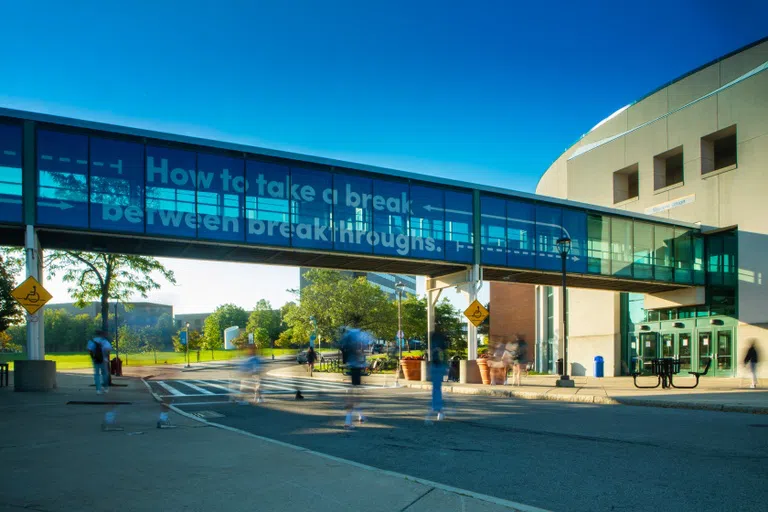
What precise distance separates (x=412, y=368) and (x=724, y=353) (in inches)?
607

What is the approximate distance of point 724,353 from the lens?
29.0 m

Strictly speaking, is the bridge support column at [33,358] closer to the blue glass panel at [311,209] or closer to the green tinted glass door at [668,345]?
the blue glass panel at [311,209]

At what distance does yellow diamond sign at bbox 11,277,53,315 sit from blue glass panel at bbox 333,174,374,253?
1020 centimetres

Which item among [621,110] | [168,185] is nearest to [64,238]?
[168,185]

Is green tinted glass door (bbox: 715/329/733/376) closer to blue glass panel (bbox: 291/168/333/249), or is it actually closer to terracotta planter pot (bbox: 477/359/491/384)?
terracotta planter pot (bbox: 477/359/491/384)

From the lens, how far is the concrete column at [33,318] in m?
18.3

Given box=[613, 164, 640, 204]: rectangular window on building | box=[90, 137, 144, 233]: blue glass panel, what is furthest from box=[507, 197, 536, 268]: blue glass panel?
box=[90, 137, 144, 233]: blue glass panel

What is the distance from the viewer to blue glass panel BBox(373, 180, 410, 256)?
24312 mm

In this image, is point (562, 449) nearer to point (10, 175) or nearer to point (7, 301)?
point (10, 175)

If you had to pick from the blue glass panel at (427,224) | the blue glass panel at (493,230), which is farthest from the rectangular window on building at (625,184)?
the blue glass panel at (427,224)

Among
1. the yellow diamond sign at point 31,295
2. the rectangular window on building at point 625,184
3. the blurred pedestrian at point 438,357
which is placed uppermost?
the rectangular window on building at point 625,184

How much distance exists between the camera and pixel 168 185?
67.7 ft

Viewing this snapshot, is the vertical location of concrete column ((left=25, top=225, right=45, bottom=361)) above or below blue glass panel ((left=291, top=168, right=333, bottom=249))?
below

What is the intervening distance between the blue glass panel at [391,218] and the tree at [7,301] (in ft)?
83.6
